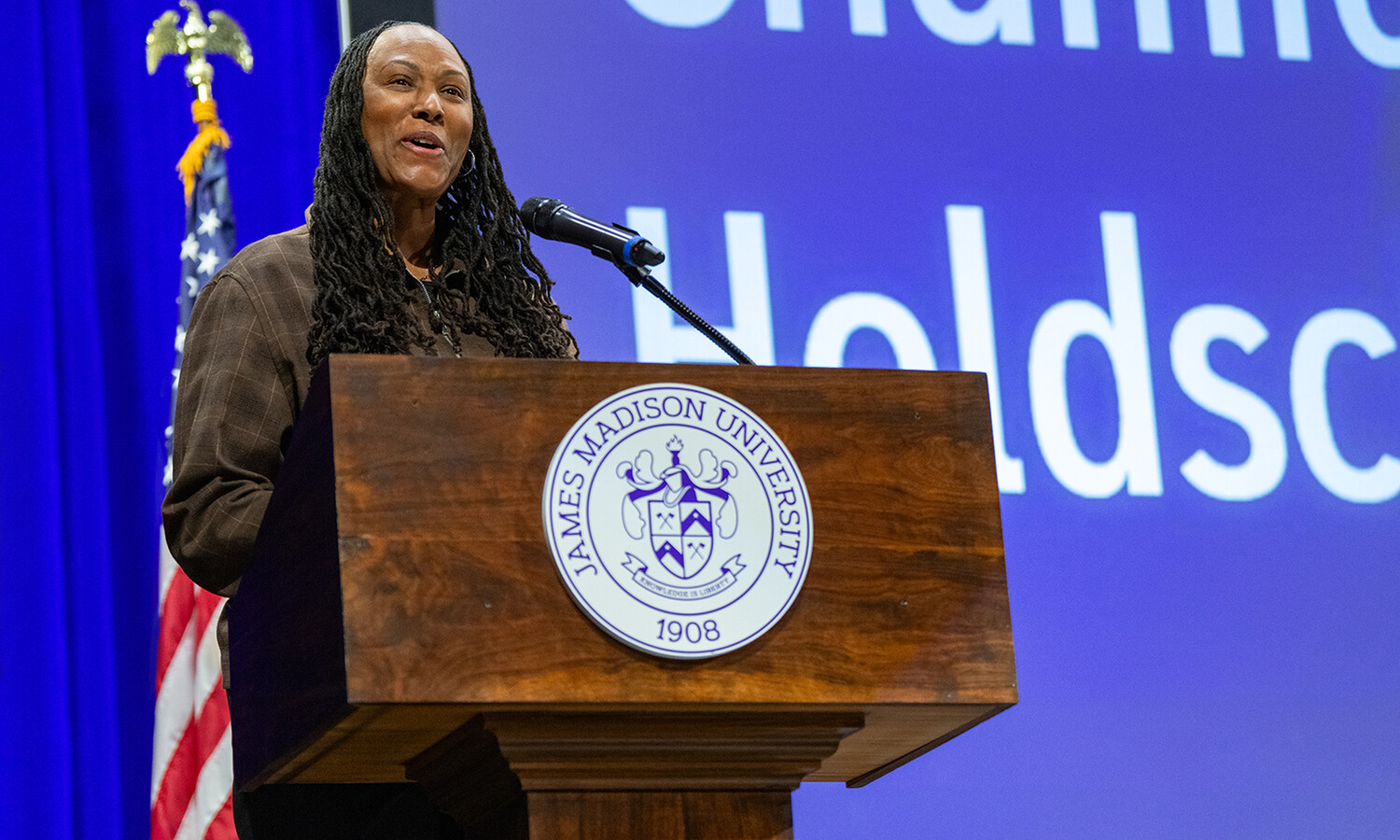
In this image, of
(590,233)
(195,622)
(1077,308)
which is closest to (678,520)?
(590,233)

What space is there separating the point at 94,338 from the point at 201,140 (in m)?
0.43

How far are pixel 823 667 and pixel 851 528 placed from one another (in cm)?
12

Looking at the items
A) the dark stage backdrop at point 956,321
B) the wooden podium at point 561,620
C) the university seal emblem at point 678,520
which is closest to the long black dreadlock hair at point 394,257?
the wooden podium at point 561,620

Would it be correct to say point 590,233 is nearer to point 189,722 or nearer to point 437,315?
point 437,315

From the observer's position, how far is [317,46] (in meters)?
3.72

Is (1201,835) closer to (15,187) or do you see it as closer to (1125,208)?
(1125,208)

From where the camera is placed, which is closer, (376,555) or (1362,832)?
(376,555)

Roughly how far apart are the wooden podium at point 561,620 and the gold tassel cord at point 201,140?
2.04m

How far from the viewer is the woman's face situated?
194 cm

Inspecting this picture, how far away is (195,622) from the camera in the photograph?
3.25 m

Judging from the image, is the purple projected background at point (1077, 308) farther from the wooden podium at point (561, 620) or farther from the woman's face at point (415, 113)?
the wooden podium at point (561, 620)

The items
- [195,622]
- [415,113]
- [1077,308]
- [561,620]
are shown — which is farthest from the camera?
[1077,308]

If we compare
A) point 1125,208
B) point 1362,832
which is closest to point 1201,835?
point 1362,832

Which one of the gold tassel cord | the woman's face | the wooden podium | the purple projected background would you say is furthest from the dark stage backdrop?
the wooden podium
